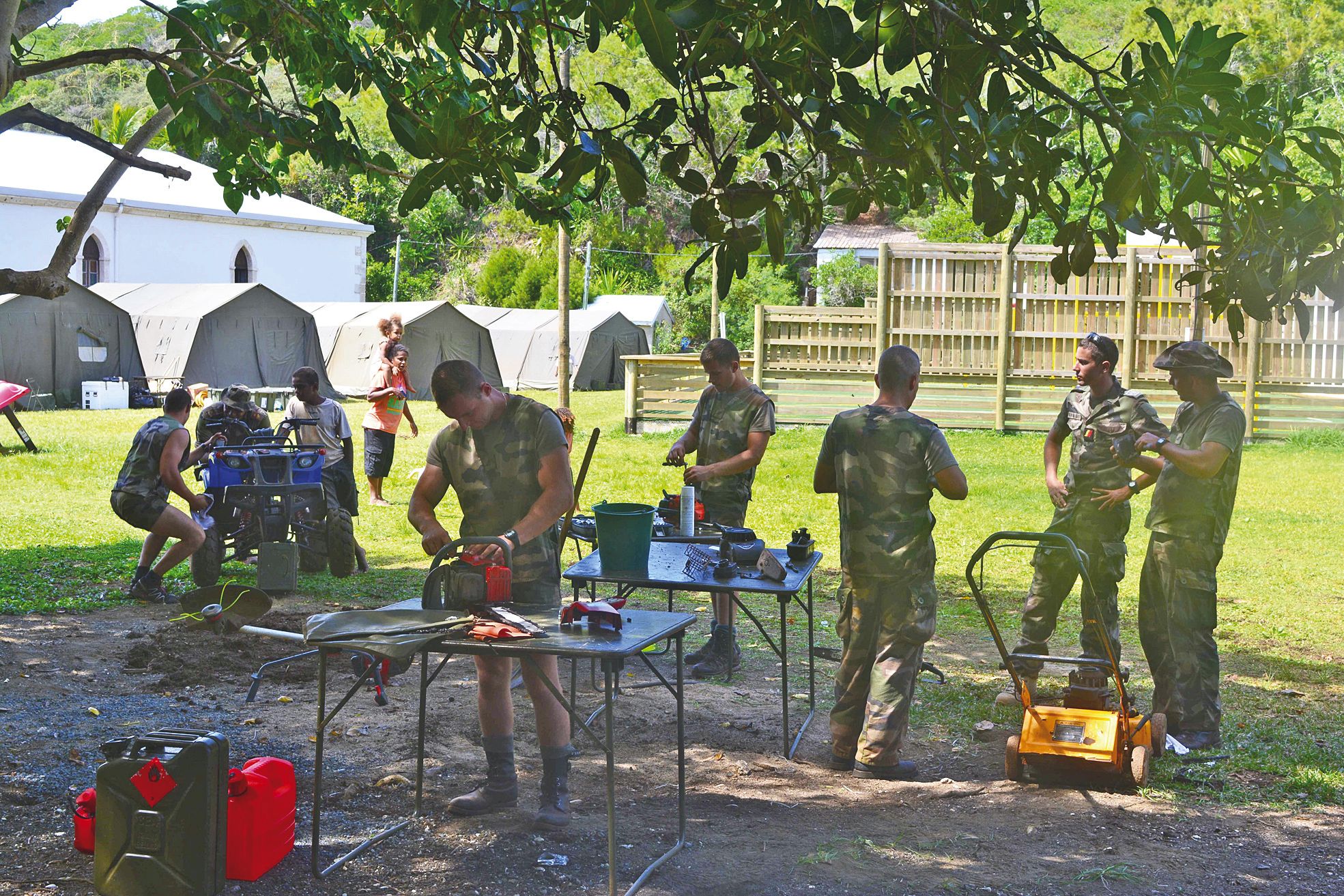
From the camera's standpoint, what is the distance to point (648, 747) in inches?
238

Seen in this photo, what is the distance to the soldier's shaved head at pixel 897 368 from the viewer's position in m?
5.60

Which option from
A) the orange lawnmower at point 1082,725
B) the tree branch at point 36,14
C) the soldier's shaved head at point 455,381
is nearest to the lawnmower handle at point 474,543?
the soldier's shaved head at point 455,381

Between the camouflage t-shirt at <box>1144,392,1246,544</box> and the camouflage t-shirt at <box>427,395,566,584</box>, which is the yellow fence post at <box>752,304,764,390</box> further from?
the camouflage t-shirt at <box>427,395,566,584</box>

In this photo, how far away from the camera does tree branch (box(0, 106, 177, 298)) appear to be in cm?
562

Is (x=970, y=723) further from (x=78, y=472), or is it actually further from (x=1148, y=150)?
(x=78, y=472)

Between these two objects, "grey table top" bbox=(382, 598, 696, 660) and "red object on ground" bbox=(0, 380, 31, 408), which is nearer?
"grey table top" bbox=(382, 598, 696, 660)

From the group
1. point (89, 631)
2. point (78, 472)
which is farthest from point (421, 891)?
point (78, 472)

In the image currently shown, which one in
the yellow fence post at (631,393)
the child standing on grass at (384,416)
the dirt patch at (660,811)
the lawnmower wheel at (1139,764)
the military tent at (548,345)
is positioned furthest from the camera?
the military tent at (548,345)

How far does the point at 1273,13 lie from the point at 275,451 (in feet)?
111

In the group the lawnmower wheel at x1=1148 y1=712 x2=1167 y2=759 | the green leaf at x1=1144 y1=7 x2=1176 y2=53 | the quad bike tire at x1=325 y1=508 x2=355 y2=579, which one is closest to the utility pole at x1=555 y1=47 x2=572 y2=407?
the quad bike tire at x1=325 y1=508 x2=355 y2=579

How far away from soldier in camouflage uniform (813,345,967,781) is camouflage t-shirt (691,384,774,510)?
148 centimetres

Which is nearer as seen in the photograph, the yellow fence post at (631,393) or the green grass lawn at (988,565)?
the green grass lawn at (988,565)

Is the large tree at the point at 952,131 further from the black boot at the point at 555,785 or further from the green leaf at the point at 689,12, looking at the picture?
the black boot at the point at 555,785

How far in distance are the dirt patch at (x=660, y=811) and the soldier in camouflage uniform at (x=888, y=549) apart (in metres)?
0.33
